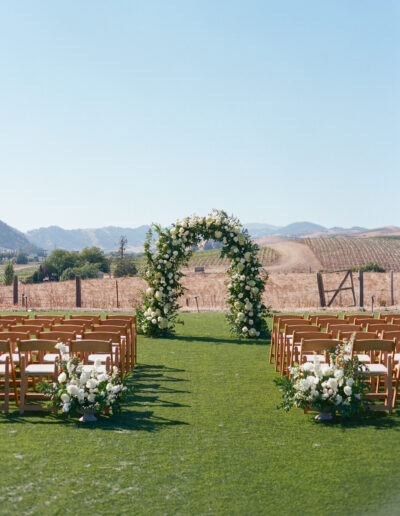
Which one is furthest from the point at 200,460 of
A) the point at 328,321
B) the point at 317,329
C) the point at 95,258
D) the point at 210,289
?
the point at 95,258

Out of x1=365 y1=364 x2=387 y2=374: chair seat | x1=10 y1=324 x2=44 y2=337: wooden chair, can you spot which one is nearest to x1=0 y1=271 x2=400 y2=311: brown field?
x1=10 y1=324 x2=44 y2=337: wooden chair

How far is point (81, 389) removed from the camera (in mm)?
7336

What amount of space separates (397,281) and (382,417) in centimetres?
3627

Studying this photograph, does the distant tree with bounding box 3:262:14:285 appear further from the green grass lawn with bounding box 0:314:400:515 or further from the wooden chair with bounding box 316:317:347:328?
the green grass lawn with bounding box 0:314:400:515

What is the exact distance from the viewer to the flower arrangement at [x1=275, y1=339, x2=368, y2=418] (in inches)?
290

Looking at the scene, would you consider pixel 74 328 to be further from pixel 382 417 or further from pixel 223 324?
pixel 223 324

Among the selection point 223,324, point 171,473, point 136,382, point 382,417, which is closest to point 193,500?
point 171,473

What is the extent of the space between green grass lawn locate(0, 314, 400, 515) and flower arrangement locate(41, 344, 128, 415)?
21cm

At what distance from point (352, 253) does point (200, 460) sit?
101164 millimetres

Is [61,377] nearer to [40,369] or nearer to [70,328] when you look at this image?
[40,369]

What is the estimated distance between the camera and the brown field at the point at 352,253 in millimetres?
92200

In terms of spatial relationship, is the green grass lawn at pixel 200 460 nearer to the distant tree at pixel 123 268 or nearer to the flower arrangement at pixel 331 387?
the flower arrangement at pixel 331 387

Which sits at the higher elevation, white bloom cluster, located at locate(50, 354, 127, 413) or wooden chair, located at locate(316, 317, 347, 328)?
wooden chair, located at locate(316, 317, 347, 328)

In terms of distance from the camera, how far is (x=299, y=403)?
7.51m
